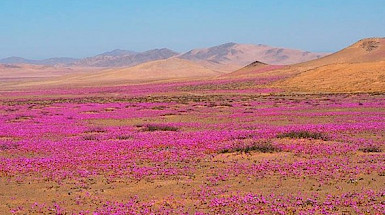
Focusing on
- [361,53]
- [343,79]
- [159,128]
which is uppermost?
[361,53]

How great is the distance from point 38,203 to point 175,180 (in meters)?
4.11

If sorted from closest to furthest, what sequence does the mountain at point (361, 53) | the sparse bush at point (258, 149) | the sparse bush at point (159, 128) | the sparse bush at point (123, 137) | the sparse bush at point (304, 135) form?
the sparse bush at point (258, 149)
the sparse bush at point (304, 135)
the sparse bush at point (123, 137)
the sparse bush at point (159, 128)
the mountain at point (361, 53)

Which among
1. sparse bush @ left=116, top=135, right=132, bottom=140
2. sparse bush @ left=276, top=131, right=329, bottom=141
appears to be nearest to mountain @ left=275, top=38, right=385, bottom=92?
sparse bush @ left=276, top=131, right=329, bottom=141

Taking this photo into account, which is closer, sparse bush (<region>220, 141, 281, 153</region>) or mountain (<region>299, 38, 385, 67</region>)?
sparse bush (<region>220, 141, 281, 153</region>)

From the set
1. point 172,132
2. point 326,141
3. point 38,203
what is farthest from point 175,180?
point 172,132

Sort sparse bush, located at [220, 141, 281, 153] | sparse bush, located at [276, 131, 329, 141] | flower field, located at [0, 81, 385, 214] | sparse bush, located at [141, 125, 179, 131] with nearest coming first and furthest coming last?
flower field, located at [0, 81, 385, 214] < sparse bush, located at [220, 141, 281, 153] < sparse bush, located at [276, 131, 329, 141] < sparse bush, located at [141, 125, 179, 131]

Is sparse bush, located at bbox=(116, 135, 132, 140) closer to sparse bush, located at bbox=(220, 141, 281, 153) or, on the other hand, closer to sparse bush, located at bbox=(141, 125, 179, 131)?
sparse bush, located at bbox=(141, 125, 179, 131)

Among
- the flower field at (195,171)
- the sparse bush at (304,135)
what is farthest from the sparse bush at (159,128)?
the sparse bush at (304,135)

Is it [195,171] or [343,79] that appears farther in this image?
[343,79]

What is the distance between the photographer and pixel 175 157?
17.6 m

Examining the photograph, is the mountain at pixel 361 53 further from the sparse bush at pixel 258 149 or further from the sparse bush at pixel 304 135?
the sparse bush at pixel 258 149

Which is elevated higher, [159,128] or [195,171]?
[159,128]

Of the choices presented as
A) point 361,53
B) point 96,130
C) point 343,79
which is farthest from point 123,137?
point 361,53

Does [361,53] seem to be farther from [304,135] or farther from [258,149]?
[258,149]
